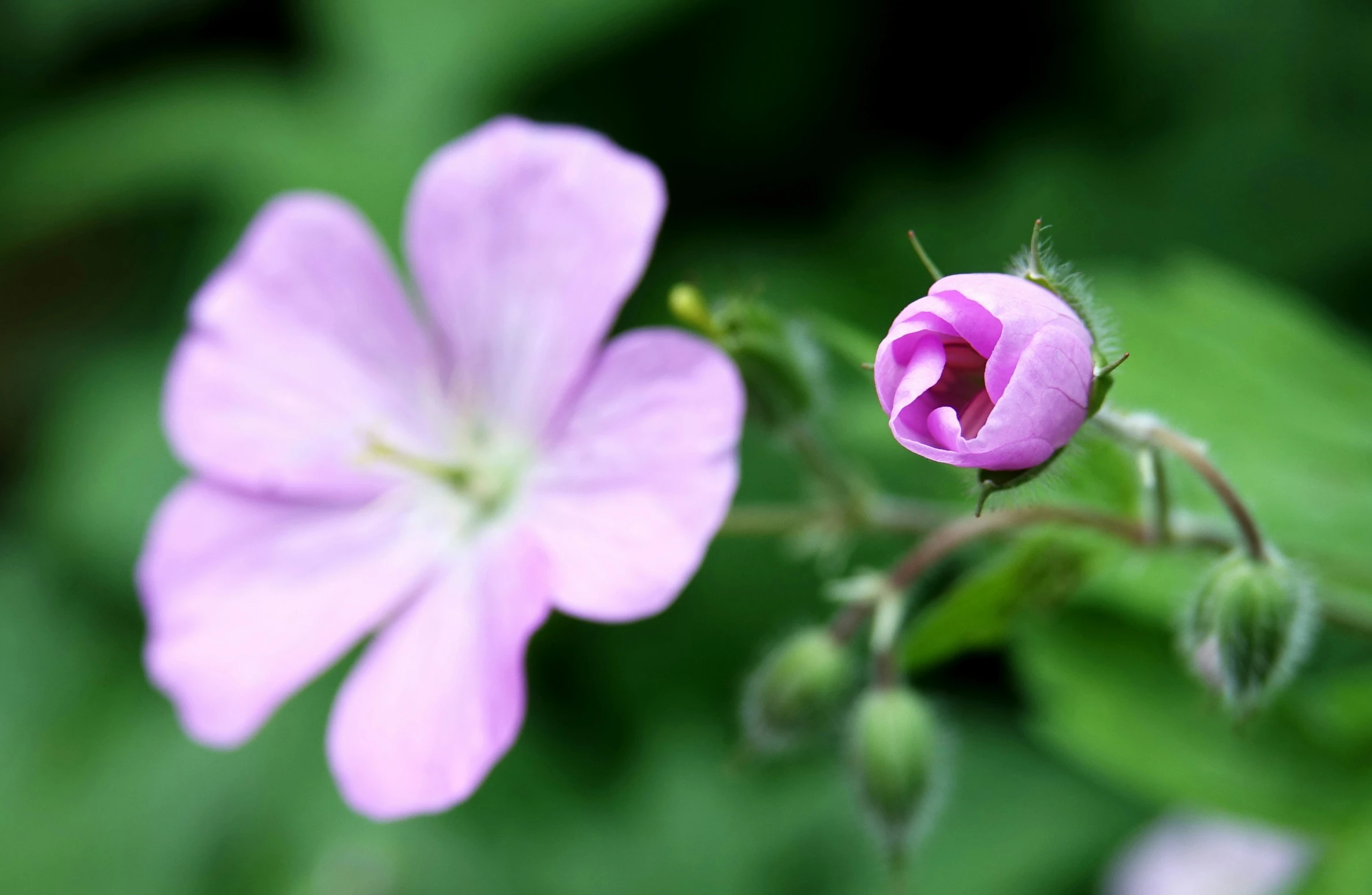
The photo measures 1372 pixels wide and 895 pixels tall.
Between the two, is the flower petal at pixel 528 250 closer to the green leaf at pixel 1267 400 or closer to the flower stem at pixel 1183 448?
the flower stem at pixel 1183 448

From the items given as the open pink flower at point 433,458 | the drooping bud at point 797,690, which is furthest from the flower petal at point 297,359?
the drooping bud at point 797,690

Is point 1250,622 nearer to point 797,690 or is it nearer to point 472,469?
point 797,690

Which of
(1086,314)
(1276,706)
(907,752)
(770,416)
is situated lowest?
(1276,706)

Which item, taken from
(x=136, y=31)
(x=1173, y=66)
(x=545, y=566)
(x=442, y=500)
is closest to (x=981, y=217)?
(x=1173, y=66)

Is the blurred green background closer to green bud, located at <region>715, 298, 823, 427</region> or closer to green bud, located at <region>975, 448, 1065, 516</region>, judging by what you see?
green bud, located at <region>715, 298, 823, 427</region>

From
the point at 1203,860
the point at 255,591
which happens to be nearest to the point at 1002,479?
the point at 255,591

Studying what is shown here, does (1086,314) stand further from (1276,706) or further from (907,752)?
(1276,706)
